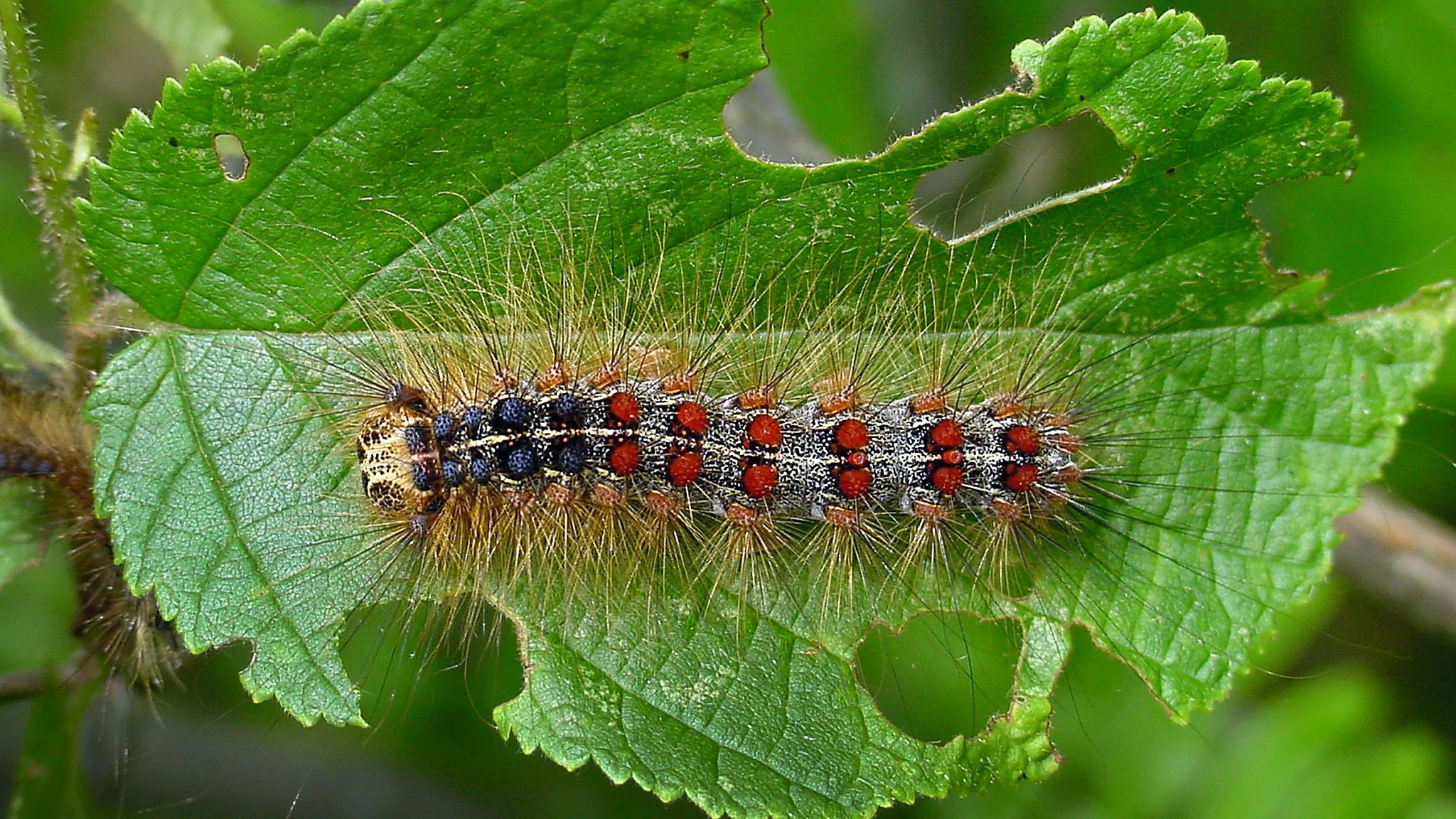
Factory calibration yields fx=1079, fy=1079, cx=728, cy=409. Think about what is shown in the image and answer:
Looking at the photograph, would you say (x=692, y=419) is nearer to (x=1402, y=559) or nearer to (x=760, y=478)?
(x=760, y=478)

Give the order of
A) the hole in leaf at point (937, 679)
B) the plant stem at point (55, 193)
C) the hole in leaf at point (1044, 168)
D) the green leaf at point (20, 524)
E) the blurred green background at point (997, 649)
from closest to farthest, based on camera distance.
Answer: the plant stem at point (55, 193), the green leaf at point (20, 524), the hole in leaf at point (937, 679), the blurred green background at point (997, 649), the hole in leaf at point (1044, 168)

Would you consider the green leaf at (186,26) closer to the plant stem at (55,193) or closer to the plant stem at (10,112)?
the plant stem at (55,193)

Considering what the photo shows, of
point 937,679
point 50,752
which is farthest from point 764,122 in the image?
point 50,752

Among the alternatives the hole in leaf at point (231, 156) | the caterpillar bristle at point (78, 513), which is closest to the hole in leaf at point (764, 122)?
the hole in leaf at point (231, 156)

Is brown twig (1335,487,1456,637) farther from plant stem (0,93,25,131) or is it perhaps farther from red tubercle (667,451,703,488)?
plant stem (0,93,25,131)

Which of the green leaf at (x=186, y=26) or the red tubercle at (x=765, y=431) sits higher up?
the green leaf at (x=186, y=26)

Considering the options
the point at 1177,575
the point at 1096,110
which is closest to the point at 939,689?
the point at 1177,575
